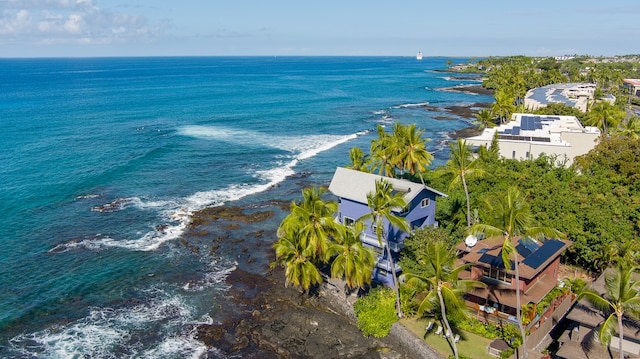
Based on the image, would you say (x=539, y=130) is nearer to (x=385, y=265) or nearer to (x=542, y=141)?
(x=542, y=141)

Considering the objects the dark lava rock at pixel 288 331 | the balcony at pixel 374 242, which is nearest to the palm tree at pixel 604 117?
the balcony at pixel 374 242

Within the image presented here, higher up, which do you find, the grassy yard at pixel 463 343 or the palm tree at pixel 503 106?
the palm tree at pixel 503 106

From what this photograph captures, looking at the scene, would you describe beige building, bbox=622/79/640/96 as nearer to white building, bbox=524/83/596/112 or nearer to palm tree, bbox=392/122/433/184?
white building, bbox=524/83/596/112

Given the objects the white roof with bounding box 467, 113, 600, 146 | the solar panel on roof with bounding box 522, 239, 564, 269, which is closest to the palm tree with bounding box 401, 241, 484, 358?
the solar panel on roof with bounding box 522, 239, 564, 269

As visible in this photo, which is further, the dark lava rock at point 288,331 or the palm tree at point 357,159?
the palm tree at point 357,159

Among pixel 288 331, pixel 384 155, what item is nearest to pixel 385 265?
pixel 288 331

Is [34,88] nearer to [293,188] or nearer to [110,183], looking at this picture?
[110,183]

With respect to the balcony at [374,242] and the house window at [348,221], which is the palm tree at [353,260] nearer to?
the balcony at [374,242]
